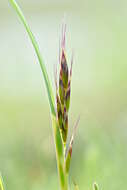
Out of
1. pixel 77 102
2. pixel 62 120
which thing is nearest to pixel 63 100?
pixel 62 120

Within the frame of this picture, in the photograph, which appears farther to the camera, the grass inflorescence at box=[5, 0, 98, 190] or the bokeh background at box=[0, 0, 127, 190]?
the bokeh background at box=[0, 0, 127, 190]

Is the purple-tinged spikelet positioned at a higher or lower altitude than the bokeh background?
higher

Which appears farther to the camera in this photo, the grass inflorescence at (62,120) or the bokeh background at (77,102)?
→ the bokeh background at (77,102)

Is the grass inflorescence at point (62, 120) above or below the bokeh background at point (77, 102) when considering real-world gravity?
above

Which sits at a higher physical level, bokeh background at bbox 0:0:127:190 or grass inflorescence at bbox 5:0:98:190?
grass inflorescence at bbox 5:0:98:190

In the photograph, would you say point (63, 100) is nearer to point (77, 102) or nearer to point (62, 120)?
point (62, 120)

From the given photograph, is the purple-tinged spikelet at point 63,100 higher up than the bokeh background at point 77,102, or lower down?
higher up

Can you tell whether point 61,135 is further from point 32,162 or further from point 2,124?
point 2,124

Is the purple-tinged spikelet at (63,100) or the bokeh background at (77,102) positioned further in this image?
the bokeh background at (77,102)

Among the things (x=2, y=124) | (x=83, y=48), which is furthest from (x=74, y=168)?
(x=83, y=48)
